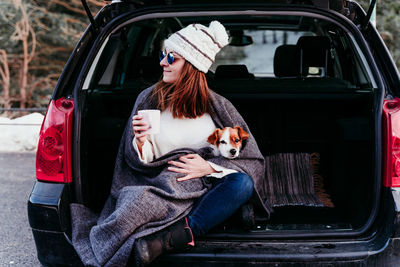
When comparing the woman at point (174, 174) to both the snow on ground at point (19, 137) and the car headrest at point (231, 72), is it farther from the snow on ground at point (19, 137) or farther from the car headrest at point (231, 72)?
the snow on ground at point (19, 137)

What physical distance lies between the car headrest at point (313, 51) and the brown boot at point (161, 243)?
6.81 ft

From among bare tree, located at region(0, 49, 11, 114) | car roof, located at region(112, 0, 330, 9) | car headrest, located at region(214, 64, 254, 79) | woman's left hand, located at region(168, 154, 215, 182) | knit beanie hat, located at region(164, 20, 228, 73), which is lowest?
bare tree, located at region(0, 49, 11, 114)

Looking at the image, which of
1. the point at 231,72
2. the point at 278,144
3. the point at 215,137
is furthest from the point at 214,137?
the point at 231,72

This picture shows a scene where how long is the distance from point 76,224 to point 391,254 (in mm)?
1445

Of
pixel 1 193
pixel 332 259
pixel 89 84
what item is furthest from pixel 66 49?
pixel 332 259

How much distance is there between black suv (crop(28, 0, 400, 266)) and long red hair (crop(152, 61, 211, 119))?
1.04 ft

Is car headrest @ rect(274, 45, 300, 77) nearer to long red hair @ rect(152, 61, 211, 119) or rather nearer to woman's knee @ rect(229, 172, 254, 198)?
long red hair @ rect(152, 61, 211, 119)

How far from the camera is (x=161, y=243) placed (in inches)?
84.6

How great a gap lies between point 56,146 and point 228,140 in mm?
851

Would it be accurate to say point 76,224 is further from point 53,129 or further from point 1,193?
point 1,193

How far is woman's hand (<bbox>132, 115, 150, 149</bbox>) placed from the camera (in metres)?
2.33

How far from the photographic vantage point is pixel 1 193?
4.96m

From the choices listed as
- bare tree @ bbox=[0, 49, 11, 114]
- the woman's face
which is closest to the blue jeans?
the woman's face

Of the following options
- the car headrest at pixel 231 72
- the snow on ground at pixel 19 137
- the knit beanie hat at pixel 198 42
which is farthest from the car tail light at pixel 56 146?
the snow on ground at pixel 19 137
